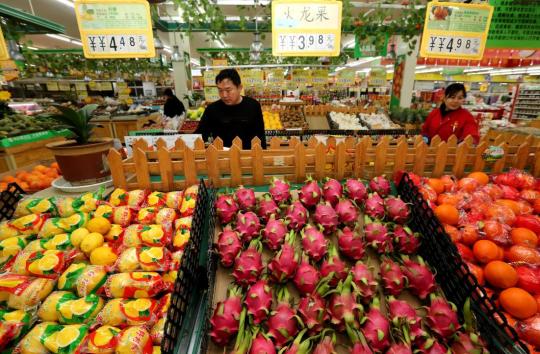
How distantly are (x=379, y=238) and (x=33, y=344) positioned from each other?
52.0 inches

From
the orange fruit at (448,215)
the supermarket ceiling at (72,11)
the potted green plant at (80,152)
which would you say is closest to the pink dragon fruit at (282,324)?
the orange fruit at (448,215)

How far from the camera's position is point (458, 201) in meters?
1.56

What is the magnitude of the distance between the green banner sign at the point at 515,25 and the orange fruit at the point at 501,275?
355 cm

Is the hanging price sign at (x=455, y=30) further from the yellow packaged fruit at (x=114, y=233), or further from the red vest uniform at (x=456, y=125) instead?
the yellow packaged fruit at (x=114, y=233)

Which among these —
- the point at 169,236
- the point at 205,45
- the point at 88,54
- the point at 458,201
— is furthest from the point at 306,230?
the point at 205,45

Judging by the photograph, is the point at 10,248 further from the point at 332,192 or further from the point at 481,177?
the point at 481,177

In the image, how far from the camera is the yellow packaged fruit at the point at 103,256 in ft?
3.64

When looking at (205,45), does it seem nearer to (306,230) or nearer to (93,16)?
(93,16)

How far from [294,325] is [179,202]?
2.95 feet

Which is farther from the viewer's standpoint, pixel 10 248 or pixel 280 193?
pixel 280 193

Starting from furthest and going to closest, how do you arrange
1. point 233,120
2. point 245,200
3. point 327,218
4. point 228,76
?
point 233,120 < point 228,76 < point 245,200 < point 327,218

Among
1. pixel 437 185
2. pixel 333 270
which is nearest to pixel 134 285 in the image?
pixel 333 270

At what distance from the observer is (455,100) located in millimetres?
2934

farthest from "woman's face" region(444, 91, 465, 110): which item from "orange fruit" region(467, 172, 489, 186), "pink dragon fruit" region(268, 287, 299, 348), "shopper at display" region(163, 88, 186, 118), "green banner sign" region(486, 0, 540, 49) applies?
"shopper at display" region(163, 88, 186, 118)
